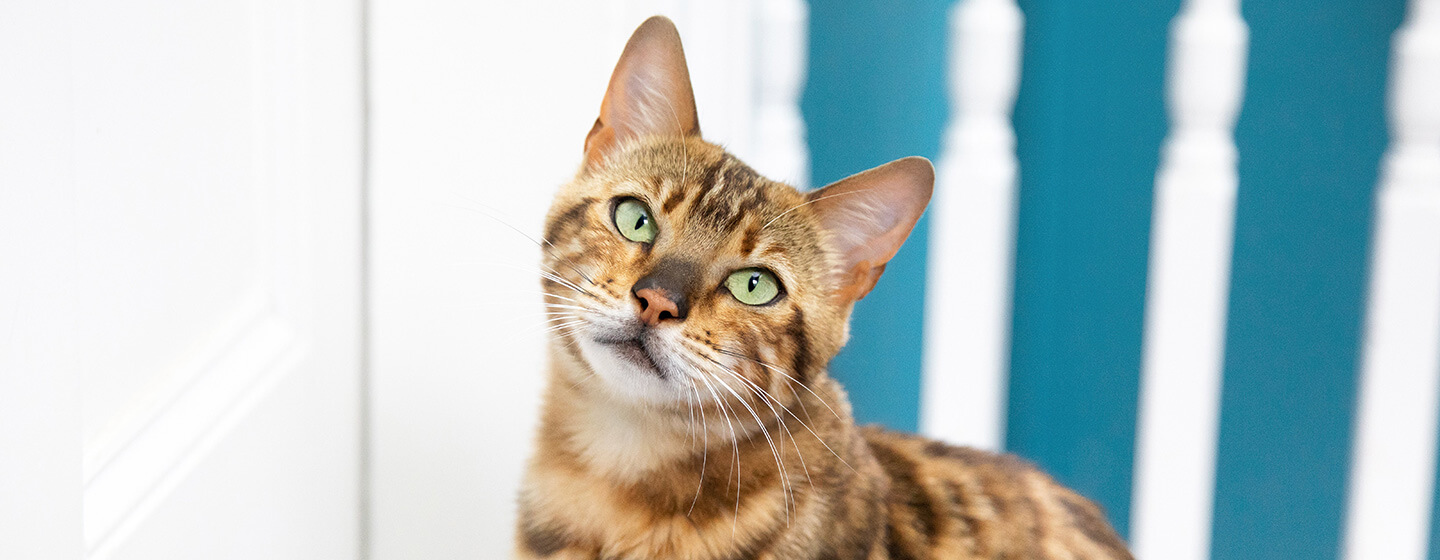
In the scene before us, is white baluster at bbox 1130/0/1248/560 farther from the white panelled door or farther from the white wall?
the white panelled door

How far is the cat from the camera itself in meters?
0.65

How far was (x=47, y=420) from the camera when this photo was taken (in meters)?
0.47

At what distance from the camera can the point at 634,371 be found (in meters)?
0.64

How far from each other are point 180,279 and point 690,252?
293 mm

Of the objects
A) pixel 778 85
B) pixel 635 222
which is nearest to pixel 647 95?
pixel 635 222

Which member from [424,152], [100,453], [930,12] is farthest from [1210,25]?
[100,453]

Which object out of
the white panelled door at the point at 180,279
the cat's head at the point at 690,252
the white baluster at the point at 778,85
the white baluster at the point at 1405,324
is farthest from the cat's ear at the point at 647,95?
the white baluster at the point at 1405,324

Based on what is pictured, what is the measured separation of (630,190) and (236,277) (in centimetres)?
26

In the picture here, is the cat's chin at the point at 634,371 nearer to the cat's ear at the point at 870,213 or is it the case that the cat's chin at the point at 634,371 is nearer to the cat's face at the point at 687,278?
the cat's face at the point at 687,278

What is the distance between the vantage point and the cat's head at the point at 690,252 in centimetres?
64

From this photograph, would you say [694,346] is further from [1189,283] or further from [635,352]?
[1189,283]

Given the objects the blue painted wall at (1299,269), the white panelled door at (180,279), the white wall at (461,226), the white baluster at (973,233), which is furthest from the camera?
the blue painted wall at (1299,269)

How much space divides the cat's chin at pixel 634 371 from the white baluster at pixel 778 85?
23.8 inches

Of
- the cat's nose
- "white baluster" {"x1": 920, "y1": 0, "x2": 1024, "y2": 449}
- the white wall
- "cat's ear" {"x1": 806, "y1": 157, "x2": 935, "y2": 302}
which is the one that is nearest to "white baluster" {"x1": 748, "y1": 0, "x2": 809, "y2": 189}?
"white baluster" {"x1": 920, "y1": 0, "x2": 1024, "y2": 449}
